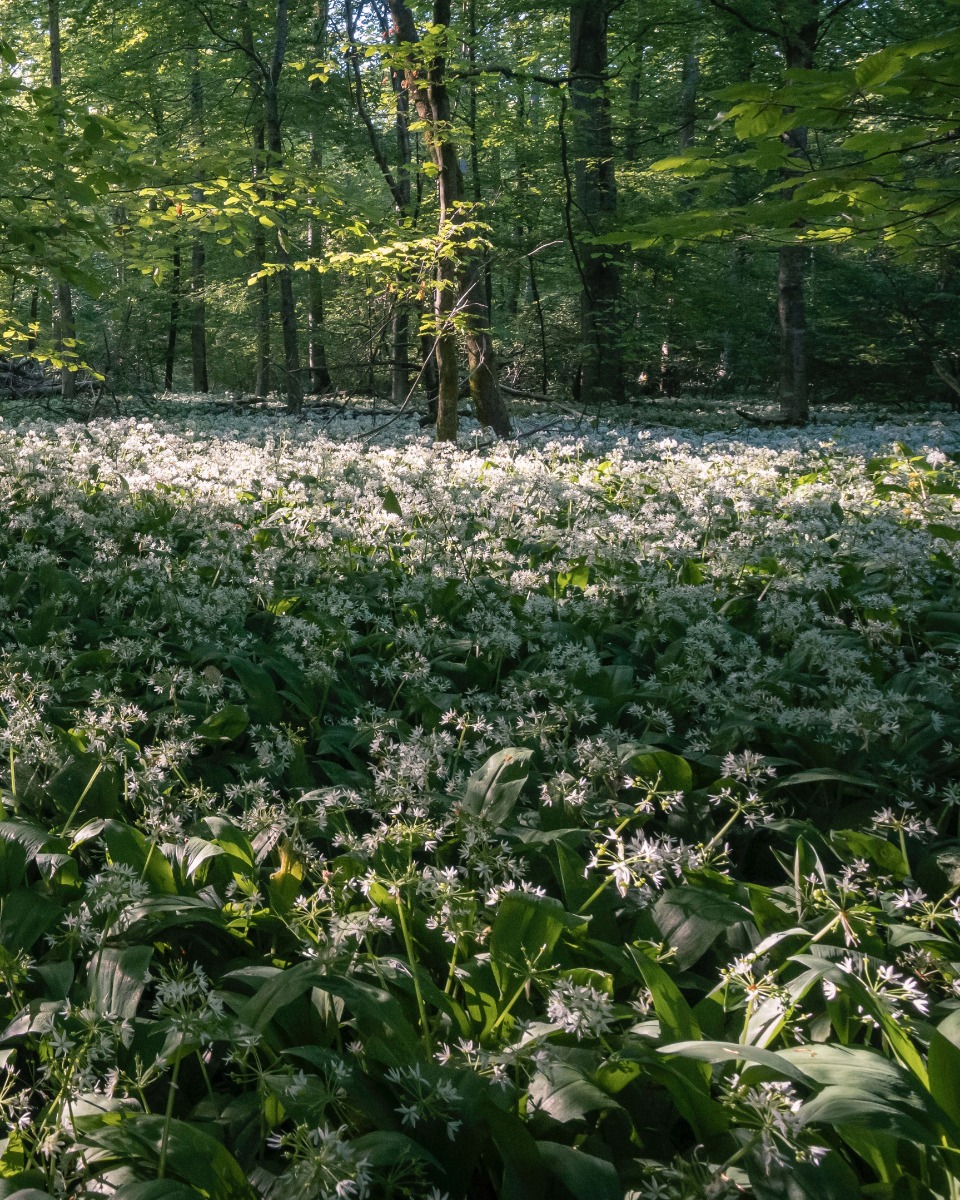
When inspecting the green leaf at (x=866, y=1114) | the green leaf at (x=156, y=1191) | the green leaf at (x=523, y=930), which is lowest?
the green leaf at (x=156, y=1191)

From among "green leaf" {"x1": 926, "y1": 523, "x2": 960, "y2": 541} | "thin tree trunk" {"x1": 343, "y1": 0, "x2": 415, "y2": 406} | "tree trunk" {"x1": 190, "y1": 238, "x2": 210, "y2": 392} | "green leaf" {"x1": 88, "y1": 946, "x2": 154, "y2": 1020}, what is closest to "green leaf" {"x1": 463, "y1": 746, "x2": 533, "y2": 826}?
"green leaf" {"x1": 88, "y1": 946, "x2": 154, "y2": 1020}

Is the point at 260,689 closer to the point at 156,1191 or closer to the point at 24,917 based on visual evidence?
the point at 24,917

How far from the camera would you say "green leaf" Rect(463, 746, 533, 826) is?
2402 mm

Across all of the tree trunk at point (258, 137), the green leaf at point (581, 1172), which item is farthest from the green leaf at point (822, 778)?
the tree trunk at point (258, 137)

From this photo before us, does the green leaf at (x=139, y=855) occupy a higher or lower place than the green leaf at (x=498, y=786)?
lower

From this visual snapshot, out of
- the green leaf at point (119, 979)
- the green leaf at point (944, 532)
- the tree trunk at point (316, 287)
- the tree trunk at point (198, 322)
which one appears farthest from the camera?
the tree trunk at point (198, 322)

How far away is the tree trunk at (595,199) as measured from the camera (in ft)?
57.7

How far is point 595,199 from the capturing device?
19.2 meters

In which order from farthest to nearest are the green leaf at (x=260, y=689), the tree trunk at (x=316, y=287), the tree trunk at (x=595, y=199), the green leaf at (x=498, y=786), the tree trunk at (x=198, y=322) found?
the tree trunk at (x=198, y=322) < the tree trunk at (x=316, y=287) < the tree trunk at (x=595, y=199) < the green leaf at (x=260, y=689) < the green leaf at (x=498, y=786)

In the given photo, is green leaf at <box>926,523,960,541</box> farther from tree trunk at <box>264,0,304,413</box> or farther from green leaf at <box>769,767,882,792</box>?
tree trunk at <box>264,0,304,413</box>

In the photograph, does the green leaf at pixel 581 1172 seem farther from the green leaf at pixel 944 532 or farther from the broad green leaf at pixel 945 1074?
the green leaf at pixel 944 532

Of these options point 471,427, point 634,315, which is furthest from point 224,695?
point 634,315

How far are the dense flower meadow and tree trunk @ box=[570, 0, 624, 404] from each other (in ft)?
44.7

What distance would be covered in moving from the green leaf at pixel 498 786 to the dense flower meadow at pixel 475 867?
12 millimetres
